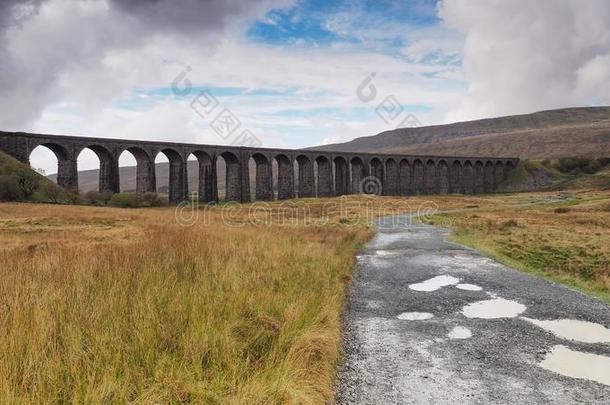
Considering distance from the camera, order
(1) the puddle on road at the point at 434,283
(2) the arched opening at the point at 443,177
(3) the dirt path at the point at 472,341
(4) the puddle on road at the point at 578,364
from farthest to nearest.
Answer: (2) the arched opening at the point at 443,177
(1) the puddle on road at the point at 434,283
(4) the puddle on road at the point at 578,364
(3) the dirt path at the point at 472,341

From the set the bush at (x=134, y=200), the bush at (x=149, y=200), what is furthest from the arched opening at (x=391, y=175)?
the bush at (x=134, y=200)

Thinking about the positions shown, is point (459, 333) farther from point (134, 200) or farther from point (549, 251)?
point (134, 200)

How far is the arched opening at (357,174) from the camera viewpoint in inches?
3305

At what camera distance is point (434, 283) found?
11.0 meters

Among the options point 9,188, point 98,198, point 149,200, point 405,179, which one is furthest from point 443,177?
point 9,188

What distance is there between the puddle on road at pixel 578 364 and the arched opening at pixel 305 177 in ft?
219

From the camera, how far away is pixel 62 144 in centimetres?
4566

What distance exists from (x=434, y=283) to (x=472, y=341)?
441 centimetres

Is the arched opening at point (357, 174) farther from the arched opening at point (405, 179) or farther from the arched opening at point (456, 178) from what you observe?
the arched opening at point (456, 178)

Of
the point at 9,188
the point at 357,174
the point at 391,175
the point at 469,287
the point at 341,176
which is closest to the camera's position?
the point at 469,287

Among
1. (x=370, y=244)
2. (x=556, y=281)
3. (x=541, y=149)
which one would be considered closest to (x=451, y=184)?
(x=541, y=149)

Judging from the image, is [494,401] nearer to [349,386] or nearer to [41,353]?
[349,386]

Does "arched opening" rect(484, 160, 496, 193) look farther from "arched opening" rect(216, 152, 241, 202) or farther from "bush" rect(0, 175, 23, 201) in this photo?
"bush" rect(0, 175, 23, 201)

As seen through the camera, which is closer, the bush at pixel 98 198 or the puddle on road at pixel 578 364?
the puddle on road at pixel 578 364
